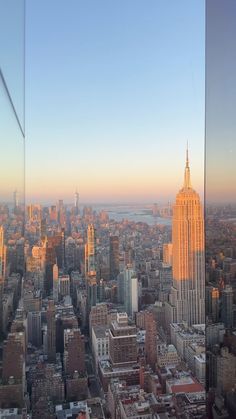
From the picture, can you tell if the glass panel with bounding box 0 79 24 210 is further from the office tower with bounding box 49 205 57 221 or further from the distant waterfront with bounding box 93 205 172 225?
the office tower with bounding box 49 205 57 221

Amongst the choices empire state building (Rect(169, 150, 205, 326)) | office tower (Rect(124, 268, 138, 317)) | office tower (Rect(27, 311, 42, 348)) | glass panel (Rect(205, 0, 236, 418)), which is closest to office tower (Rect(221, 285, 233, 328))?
glass panel (Rect(205, 0, 236, 418))

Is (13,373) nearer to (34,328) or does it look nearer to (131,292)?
(34,328)

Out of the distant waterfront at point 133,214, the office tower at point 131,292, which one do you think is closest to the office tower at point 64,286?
the office tower at point 131,292

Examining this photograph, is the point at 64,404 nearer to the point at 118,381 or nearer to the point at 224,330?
the point at 118,381

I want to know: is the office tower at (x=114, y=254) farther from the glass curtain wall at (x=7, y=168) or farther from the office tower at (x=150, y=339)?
the glass curtain wall at (x=7, y=168)

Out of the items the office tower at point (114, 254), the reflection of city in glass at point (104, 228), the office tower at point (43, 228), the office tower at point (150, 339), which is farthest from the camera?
the office tower at point (43, 228)

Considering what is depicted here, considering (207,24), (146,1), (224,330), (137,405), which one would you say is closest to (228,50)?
(207,24)

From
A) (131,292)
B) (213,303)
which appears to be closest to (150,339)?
(131,292)
